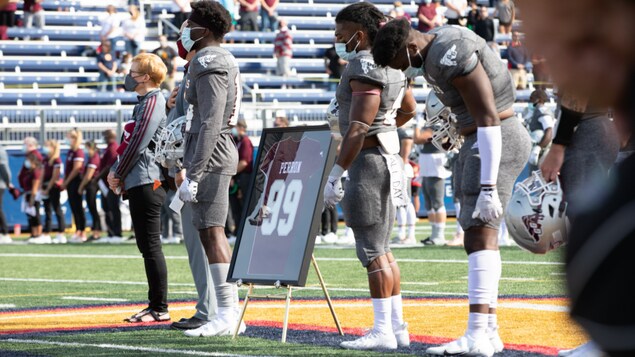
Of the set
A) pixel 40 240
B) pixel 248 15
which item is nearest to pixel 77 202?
pixel 40 240

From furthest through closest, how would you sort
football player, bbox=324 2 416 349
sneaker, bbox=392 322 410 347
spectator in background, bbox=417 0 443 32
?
spectator in background, bbox=417 0 443 32 < sneaker, bbox=392 322 410 347 < football player, bbox=324 2 416 349

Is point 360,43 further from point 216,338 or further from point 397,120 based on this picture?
point 216,338

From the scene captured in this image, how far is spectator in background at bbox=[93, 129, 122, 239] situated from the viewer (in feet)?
59.6

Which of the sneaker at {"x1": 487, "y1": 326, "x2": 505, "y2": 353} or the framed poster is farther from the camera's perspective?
the framed poster

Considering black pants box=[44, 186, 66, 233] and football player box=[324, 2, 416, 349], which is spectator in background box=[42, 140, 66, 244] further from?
football player box=[324, 2, 416, 349]

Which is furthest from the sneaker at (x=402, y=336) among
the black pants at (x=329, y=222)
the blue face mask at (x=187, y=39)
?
the black pants at (x=329, y=222)

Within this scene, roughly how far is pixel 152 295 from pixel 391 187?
7.29 feet

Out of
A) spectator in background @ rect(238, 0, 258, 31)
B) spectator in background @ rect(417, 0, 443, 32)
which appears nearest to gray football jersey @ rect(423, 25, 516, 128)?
spectator in background @ rect(417, 0, 443, 32)

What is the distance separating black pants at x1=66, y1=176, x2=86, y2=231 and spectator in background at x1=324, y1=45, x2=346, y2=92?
26.0ft

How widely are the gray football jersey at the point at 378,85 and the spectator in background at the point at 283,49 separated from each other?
20007mm

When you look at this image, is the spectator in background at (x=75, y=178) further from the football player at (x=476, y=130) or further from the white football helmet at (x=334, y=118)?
the football player at (x=476, y=130)

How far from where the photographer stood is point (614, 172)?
149cm

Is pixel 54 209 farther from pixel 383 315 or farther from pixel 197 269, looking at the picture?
pixel 383 315

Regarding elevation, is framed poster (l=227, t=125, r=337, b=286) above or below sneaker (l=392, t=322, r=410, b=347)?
above
